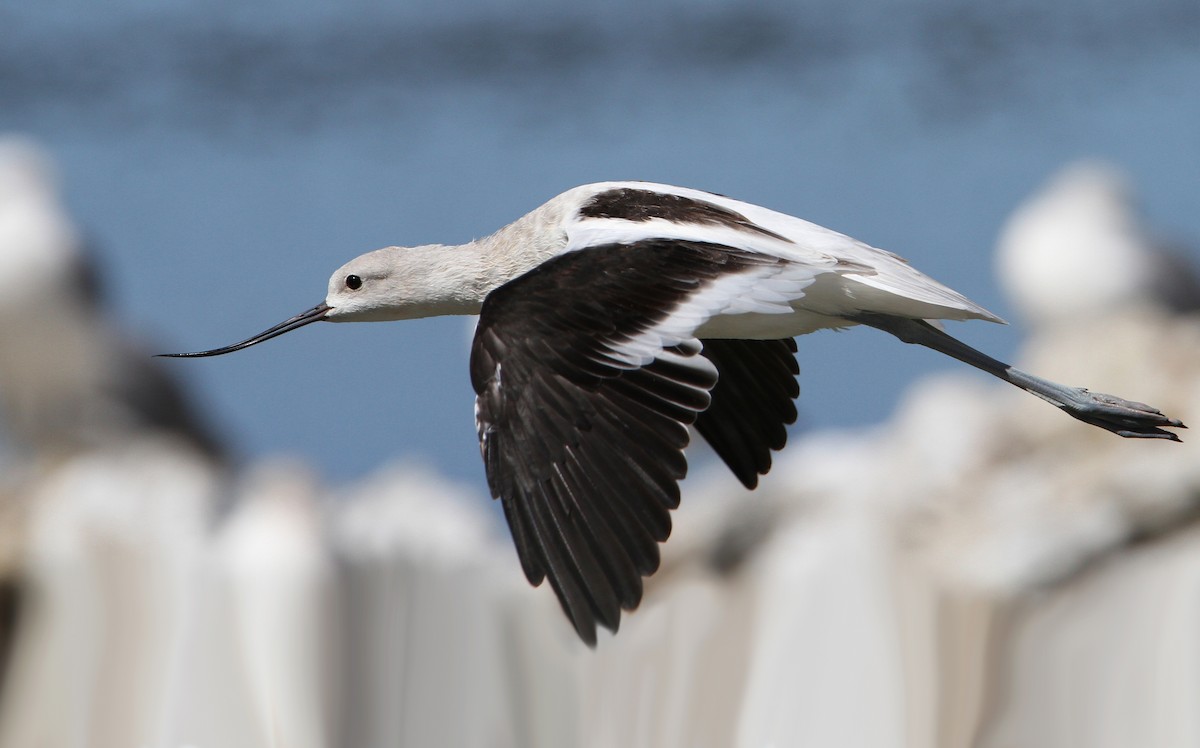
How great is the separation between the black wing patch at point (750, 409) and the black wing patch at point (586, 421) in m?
0.90

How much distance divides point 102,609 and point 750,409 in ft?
16.4

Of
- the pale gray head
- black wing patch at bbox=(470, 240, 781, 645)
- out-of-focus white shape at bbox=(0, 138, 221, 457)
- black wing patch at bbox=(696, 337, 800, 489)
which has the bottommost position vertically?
black wing patch at bbox=(470, 240, 781, 645)

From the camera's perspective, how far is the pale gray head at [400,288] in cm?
426

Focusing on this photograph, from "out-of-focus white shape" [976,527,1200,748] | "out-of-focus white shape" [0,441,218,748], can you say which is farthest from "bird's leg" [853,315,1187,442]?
"out-of-focus white shape" [0,441,218,748]

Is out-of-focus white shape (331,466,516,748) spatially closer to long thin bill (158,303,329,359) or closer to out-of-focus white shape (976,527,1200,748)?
out-of-focus white shape (976,527,1200,748)

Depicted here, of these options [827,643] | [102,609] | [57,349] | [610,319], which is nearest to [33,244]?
[57,349]

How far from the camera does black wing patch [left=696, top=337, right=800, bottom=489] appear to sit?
14.8ft

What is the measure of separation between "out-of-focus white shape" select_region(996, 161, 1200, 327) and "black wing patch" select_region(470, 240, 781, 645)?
6.80 metres

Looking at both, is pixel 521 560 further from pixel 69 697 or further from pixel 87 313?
pixel 87 313

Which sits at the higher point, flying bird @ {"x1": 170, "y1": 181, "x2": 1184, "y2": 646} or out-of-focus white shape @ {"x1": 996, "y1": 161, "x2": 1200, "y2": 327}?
out-of-focus white shape @ {"x1": 996, "y1": 161, "x2": 1200, "y2": 327}

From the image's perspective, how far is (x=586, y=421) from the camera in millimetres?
3473

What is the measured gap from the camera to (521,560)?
336 centimetres

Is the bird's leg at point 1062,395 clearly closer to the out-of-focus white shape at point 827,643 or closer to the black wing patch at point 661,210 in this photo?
the black wing patch at point 661,210

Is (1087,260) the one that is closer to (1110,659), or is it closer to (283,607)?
(1110,659)
